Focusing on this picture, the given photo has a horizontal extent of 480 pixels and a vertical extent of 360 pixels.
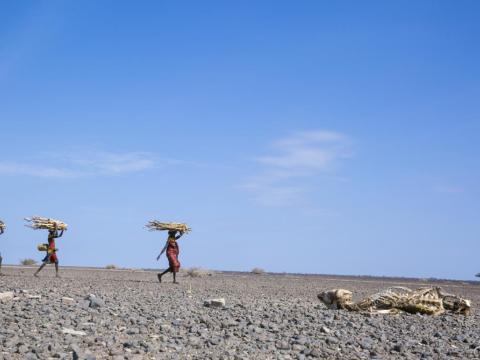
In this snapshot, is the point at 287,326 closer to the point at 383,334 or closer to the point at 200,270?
the point at 383,334

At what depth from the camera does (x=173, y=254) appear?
82.6ft

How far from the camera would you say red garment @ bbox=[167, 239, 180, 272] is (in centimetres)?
2502

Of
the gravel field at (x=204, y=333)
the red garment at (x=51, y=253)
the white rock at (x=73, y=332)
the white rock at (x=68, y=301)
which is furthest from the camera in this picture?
the red garment at (x=51, y=253)

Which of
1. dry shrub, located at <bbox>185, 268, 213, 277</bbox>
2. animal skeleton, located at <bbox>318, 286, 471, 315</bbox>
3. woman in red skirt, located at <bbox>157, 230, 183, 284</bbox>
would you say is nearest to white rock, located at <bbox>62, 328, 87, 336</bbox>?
animal skeleton, located at <bbox>318, 286, 471, 315</bbox>

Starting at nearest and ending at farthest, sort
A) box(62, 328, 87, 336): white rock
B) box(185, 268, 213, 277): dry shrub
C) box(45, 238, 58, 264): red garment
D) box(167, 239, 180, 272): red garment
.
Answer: box(62, 328, 87, 336): white rock → box(167, 239, 180, 272): red garment → box(45, 238, 58, 264): red garment → box(185, 268, 213, 277): dry shrub

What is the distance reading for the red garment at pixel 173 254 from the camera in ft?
82.1

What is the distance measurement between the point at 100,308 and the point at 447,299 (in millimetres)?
8942

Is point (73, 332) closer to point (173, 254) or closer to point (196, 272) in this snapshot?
point (173, 254)

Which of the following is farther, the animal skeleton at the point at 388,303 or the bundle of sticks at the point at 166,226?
the bundle of sticks at the point at 166,226

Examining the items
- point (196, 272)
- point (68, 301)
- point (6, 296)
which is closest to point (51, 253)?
point (196, 272)

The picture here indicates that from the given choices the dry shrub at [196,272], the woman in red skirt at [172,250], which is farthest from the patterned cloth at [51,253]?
the dry shrub at [196,272]

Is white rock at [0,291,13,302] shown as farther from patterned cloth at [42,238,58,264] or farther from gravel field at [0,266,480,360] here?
patterned cloth at [42,238,58,264]

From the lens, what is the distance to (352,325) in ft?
38.9

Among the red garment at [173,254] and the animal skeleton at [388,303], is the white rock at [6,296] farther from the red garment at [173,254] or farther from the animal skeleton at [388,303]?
the red garment at [173,254]
